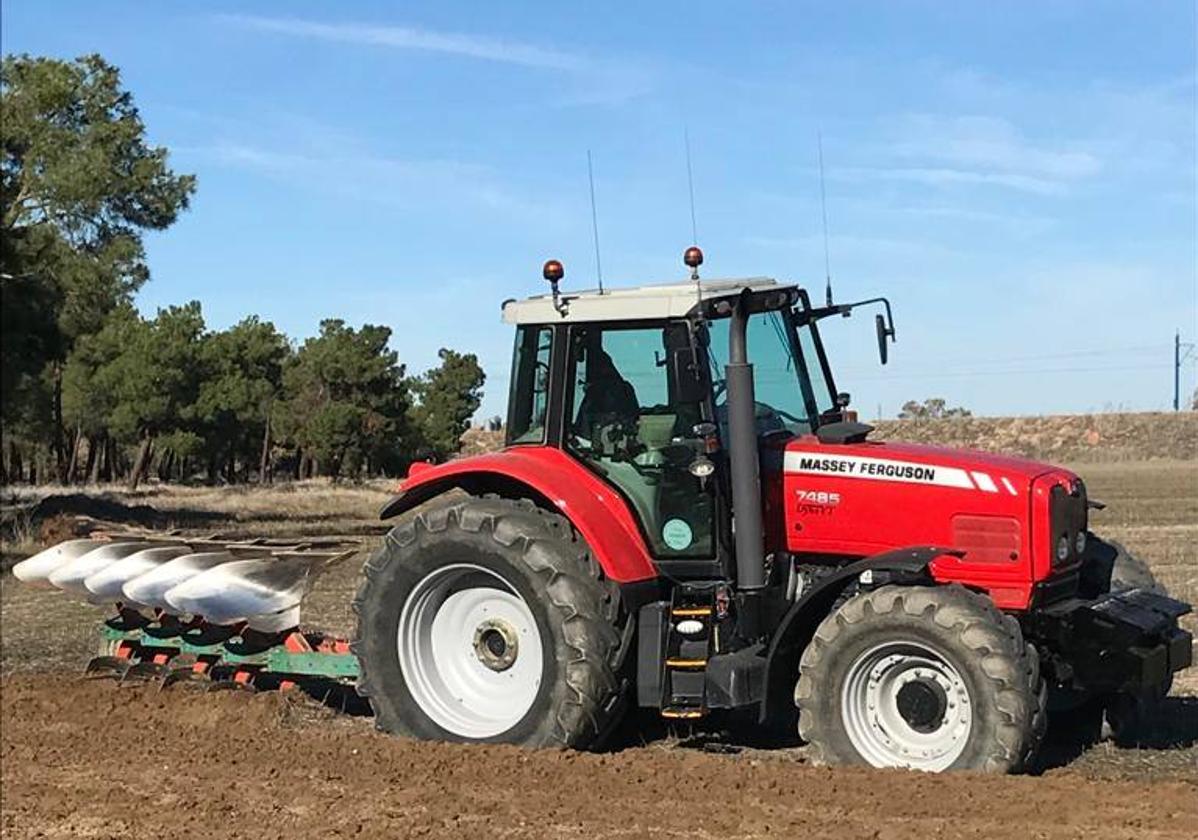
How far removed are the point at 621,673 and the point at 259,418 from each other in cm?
4844

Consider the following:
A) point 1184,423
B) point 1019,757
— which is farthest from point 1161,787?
point 1184,423

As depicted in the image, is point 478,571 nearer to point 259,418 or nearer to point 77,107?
point 77,107

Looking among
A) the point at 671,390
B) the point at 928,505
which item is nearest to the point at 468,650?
the point at 671,390

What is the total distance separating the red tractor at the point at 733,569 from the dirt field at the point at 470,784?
28 centimetres

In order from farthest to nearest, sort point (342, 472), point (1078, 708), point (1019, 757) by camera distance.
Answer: point (342, 472) → point (1078, 708) → point (1019, 757)

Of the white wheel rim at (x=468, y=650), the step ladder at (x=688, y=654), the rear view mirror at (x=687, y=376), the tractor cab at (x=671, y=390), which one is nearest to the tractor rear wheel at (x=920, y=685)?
the step ladder at (x=688, y=654)

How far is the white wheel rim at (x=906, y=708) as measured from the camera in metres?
5.93

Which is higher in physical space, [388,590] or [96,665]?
[388,590]

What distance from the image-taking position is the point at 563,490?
675cm

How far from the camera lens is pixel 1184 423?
51.5 m

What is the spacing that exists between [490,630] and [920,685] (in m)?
2.27

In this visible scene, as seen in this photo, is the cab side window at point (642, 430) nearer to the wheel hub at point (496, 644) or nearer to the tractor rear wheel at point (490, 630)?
the tractor rear wheel at point (490, 630)

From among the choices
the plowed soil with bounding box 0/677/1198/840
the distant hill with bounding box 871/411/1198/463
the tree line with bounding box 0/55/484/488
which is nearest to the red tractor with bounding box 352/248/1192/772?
the plowed soil with bounding box 0/677/1198/840

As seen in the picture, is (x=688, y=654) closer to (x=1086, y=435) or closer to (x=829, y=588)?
(x=829, y=588)
